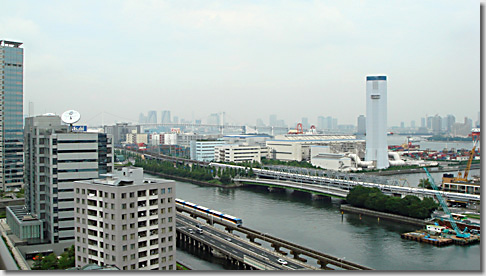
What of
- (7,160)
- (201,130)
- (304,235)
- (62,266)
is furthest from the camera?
(201,130)

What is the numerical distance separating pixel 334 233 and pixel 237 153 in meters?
8.13

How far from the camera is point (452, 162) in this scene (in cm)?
1513

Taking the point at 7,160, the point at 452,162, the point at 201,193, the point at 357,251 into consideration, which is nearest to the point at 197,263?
the point at 357,251

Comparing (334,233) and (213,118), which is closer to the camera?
(334,233)

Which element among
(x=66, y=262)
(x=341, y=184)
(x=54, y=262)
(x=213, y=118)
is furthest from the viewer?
(x=213, y=118)

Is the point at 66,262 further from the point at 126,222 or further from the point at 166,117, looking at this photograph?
the point at 166,117

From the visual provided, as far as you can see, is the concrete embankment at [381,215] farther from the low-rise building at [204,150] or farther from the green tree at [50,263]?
the low-rise building at [204,150]

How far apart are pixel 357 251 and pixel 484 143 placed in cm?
309

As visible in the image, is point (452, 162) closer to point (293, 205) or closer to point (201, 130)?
point (293, 205)

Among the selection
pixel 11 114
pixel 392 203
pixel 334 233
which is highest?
pixel 11 114

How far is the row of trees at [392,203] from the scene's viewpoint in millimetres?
6059

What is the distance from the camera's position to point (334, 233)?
5461 mm

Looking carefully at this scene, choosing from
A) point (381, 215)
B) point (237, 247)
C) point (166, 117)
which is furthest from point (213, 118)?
point (237, 247)

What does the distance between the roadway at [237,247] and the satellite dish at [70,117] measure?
1.75m
